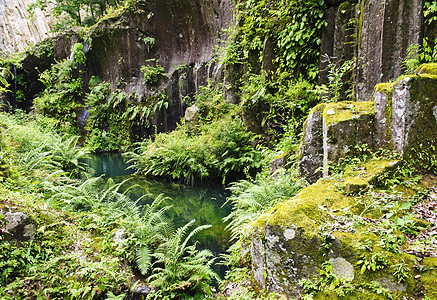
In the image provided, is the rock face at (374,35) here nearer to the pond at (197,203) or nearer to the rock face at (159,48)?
the pond at (197,203)

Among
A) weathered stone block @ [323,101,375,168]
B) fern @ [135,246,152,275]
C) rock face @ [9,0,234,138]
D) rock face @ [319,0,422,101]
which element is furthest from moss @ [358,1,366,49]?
rock face @ [9,0,234,138]

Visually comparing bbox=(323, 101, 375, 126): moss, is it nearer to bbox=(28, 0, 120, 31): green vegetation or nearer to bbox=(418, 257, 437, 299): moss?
bbox=(418, 257, 437, 299): moss

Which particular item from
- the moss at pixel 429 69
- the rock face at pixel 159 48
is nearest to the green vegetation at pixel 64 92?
the rock face at pixel 159 48

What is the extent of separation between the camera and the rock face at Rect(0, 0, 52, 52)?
2056 centimetres

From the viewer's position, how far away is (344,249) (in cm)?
225

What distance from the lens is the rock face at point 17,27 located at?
20562 millimetres

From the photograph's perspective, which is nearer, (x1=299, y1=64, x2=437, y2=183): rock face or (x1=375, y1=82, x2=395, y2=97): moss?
(x1=299, y1=64, x2=437, y2=183): rock face

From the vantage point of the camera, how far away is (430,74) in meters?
3.04

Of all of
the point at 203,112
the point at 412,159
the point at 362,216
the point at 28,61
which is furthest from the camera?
the point at 28,61

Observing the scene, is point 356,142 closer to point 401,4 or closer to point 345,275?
point 345,275

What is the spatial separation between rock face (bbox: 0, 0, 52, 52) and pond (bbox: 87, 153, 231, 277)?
18.9 metres

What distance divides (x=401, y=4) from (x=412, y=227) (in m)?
3.99

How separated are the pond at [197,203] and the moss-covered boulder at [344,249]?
1.81 metres

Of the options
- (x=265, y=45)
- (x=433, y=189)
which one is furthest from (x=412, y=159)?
(x=265, y=45)
